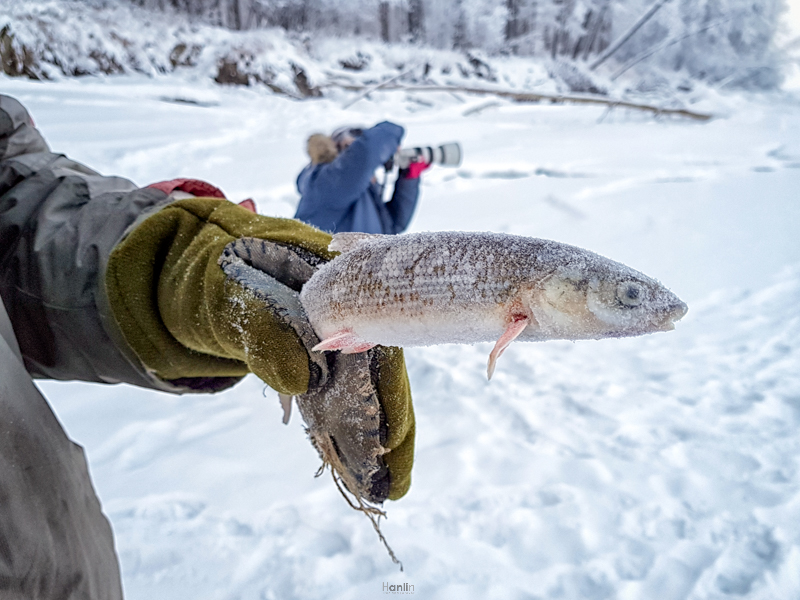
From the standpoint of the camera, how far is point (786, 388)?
2.49 meters

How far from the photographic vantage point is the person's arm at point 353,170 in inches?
113

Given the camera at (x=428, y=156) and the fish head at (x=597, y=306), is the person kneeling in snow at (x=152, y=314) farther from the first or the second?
the camera at (x=428, y=156)

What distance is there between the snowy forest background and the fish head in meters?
13.6

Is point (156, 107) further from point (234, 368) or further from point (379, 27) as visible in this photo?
point (379, 27)

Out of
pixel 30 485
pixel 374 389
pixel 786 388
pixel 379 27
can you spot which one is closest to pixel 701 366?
pixel 786 388

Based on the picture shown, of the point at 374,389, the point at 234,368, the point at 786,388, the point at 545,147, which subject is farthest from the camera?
the point at 545,147

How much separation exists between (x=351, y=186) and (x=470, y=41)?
20.5 meters

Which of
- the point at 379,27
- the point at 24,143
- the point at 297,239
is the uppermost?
the point at 379,27

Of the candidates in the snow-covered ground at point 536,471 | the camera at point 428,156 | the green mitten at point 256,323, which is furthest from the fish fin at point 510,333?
the camera at point 428,156

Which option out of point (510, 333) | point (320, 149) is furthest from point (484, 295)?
point (320, 149)

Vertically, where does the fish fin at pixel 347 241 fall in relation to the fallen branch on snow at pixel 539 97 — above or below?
below

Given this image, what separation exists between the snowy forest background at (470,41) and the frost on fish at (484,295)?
13399 mm

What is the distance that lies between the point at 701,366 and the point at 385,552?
223cm

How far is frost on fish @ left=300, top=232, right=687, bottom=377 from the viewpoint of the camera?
85cm
